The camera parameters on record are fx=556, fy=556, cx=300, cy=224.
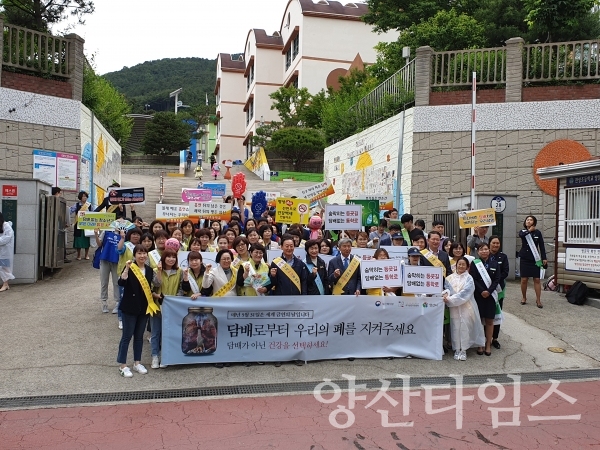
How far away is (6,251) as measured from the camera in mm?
10930

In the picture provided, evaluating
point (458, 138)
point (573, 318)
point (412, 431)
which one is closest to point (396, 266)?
point (412, 431)

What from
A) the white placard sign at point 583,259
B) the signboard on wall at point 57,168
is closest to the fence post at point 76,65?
the signboard on wall at point 57,168

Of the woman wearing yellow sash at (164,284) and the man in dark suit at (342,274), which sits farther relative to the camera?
the man in dark suit at (342,274)

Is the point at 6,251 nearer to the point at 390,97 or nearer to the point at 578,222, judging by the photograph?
the point at 578,222

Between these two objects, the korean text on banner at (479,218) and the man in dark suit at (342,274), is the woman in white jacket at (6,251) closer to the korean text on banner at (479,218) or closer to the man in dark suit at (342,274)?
the man in dark suit at (342,274)

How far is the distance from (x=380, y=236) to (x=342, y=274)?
3.18 metres

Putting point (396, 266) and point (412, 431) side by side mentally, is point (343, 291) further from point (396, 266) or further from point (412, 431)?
point (412, 431)

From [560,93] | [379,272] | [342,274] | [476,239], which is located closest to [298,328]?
[342,274]

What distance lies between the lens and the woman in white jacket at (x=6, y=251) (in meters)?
10.9

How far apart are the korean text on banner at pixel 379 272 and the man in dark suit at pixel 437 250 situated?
1024mm

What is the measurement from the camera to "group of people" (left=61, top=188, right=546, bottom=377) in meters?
6.90

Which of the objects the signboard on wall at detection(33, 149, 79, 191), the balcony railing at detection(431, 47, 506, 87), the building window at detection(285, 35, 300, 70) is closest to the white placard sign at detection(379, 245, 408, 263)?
the balcony railing at detection(431, 47, 506, 87)

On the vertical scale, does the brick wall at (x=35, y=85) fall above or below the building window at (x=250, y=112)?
below

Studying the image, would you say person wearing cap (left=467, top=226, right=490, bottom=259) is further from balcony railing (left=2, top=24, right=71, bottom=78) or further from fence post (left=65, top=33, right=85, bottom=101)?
balcony railing (left=2, top=24, right=71, bottom=78)
